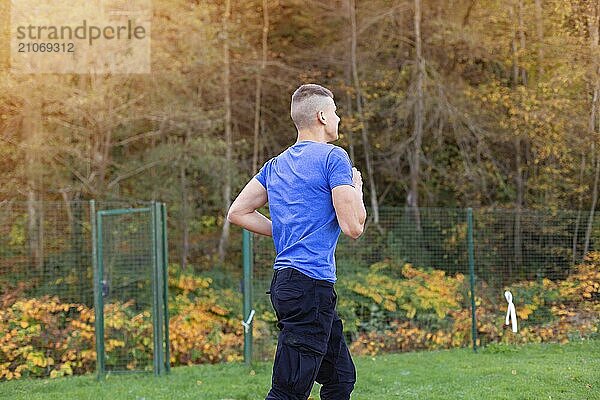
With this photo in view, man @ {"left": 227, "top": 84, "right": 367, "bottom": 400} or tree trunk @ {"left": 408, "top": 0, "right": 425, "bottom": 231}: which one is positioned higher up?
tree trunk @ {"left": 408, "top": 0, "right": 425, "bottom": 231}

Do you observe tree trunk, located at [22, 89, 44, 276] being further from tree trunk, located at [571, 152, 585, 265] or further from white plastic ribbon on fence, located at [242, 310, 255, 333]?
tree trunk, located at [571, 152, 585, 265]

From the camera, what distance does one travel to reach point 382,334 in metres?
10.0

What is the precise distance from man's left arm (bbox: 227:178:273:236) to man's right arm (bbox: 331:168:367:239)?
1.52ft

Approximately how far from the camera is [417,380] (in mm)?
7094

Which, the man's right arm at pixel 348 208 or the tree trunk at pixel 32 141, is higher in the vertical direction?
the tree trunk at pixel 32 141

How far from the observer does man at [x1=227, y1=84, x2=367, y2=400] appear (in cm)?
318

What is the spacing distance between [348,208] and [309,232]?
201mm

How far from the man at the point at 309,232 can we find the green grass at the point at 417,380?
2969mm

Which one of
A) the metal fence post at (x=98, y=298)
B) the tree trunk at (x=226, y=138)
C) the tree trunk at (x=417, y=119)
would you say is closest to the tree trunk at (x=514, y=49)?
the tree trunk at (x=417, y=119)

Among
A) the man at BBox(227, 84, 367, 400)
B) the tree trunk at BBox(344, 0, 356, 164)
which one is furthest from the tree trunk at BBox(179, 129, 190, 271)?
the man at BBox(227, 84, 367, 400)

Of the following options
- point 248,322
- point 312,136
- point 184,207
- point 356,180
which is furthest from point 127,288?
point 356,180

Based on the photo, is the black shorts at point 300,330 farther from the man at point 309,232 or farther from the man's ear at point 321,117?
the man's ear at point 321,117

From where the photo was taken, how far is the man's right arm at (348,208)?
3.13m

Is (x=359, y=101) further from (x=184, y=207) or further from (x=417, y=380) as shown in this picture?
(x=417, y=380)
